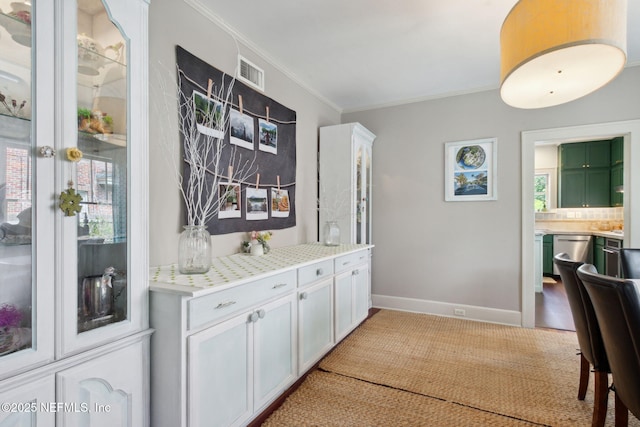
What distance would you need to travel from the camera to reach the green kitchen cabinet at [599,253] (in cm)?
472

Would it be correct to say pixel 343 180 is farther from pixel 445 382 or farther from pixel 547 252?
pixel 547 252

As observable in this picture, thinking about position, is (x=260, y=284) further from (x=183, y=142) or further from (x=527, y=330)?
(x=527, y=330)

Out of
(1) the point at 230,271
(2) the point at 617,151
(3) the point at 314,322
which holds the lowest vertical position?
(3) the point at 314,322

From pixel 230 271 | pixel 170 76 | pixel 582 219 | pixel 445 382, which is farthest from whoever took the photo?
pixel 582 219

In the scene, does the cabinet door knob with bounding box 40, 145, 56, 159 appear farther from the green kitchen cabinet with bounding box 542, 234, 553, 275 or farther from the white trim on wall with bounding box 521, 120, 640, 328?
the green kitchen cabinet with bounding box 542, 234, 553, 275

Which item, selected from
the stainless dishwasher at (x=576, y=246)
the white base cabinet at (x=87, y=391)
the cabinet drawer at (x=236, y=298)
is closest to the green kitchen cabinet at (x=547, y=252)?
the stainless dishwasher at (x=576, y=246)

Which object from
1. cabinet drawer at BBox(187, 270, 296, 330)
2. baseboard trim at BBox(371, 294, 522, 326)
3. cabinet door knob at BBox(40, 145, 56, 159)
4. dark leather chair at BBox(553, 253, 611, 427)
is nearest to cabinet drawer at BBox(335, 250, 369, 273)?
cabinet drawer at BBox(187, 270, 296, 330)

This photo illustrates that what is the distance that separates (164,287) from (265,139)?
1674 millimetres

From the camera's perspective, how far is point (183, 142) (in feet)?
6.54

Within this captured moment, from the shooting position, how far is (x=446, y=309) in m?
3.64

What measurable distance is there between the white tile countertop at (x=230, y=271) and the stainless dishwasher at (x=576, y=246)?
483cm

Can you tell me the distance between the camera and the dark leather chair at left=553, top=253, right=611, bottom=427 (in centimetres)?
158

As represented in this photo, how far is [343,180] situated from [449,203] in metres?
1.28

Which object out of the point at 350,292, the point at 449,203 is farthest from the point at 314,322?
the point at 449,203
